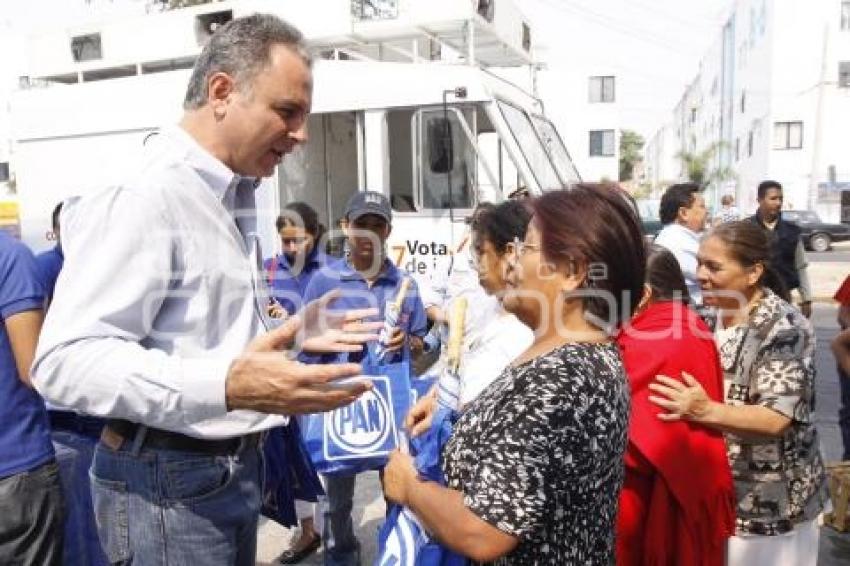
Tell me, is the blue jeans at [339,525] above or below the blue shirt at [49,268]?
below

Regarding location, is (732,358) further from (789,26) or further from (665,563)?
(789,26)

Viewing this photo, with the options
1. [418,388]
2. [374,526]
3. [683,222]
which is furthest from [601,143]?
[418,388]

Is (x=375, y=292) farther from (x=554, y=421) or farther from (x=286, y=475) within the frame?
(x=554, y=421)

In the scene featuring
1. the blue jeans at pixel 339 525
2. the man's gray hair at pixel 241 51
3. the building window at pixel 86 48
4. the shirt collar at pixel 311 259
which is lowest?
the blue jeans at pixel 339 525

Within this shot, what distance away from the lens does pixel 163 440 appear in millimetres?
1577

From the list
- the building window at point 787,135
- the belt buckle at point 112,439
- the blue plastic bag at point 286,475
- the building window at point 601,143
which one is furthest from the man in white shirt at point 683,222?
the building window at point 601,143

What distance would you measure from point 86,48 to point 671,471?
737cm

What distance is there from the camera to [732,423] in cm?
218

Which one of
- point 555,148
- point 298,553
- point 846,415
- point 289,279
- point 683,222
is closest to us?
point 298,553

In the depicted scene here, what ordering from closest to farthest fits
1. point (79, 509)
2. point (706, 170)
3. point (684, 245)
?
point (79, 509), point (684, 245), point (706, 170)

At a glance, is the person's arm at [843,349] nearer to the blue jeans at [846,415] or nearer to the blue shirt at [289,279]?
the blue jeans at [846,415]

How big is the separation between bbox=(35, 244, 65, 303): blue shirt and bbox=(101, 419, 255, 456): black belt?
794 mm

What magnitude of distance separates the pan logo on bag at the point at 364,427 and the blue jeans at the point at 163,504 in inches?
54.9

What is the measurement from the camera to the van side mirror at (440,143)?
5.91 m
